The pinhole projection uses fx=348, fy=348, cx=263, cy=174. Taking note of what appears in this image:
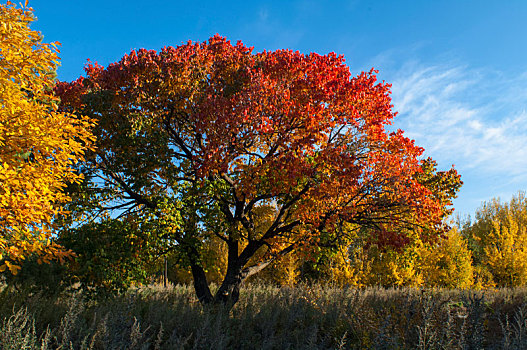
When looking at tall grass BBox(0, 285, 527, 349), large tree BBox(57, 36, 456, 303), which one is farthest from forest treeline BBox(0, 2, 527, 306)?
tall grass BBox(0, 285, 527, 349)

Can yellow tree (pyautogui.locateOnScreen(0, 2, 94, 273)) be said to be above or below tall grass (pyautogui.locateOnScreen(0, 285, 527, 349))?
above

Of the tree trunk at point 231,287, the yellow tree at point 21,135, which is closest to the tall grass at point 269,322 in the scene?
the yellow tree at point 21,135

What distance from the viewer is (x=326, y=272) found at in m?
25.1

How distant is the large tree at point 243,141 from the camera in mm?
9422

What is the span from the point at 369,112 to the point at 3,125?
9073mm

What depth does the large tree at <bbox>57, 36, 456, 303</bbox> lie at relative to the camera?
942 cm

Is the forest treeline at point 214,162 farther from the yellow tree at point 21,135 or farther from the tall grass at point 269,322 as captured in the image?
the tall grass at point 269,322

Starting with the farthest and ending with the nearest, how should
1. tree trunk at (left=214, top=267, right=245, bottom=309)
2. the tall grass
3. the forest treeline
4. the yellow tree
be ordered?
1. tree trunk at (left=214, top=267, right=245, bottom=309)
2. the forest treeline
3. the yellow tree
4. the tall grass

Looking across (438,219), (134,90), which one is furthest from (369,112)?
(134,90)

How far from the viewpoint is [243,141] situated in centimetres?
992

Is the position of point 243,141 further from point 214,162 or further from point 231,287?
point 231,287

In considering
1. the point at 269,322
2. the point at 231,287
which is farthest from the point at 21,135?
the point at 231,287

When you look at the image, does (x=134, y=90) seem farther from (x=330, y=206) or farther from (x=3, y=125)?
(x=330, y=206)

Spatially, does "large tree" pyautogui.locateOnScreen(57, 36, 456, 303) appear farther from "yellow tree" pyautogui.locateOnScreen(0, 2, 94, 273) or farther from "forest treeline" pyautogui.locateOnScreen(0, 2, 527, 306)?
"yellow tree" pyautogui.locateOnScreen(0, 2, 94, 273)
